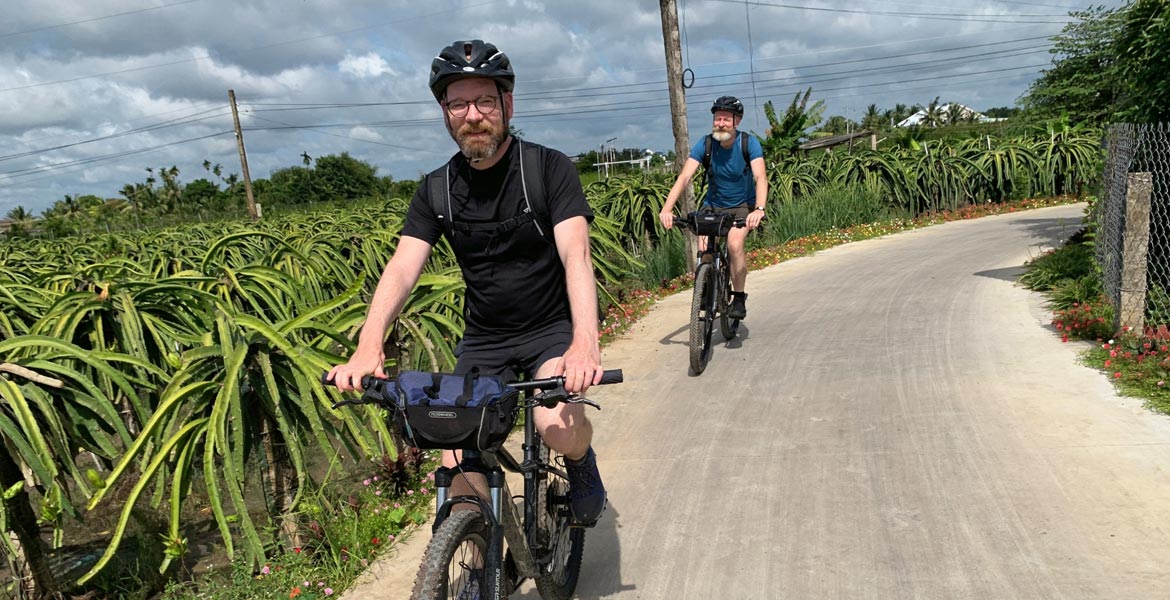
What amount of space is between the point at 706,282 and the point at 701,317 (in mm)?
250

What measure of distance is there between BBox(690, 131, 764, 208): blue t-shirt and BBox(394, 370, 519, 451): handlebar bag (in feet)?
14.2

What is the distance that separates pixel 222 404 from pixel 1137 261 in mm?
5224

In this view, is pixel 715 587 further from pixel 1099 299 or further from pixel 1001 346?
pixel 1099 299

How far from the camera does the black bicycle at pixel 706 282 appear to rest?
5.42 m

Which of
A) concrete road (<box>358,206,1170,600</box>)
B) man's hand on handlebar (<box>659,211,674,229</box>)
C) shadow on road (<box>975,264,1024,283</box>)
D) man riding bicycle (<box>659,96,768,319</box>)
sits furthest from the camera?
shadow on road (<box>975,264,1024,283</box>)

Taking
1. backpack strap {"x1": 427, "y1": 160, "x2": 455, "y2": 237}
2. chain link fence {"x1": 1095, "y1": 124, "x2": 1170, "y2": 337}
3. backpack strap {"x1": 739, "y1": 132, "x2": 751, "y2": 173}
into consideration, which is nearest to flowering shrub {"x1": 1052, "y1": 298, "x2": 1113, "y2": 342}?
chain link fence {"x1": 1095, "y1": 124, "x2": 1170, "y2": 337}

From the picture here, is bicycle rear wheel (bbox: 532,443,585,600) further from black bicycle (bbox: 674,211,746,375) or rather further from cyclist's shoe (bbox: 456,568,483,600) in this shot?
black bicycle (bbox: 674,211,746,375)

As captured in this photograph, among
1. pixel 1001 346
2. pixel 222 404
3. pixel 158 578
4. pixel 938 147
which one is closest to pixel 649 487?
pixel 222 404

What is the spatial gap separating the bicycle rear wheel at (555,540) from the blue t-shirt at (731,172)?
366 centimetres

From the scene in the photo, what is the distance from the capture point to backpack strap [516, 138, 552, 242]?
256 centimetres

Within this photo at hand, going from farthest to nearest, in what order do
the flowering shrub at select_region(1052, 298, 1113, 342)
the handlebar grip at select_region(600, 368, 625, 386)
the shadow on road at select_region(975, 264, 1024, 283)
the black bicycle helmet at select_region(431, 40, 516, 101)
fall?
1. the shadow on road at select_region(975, 264, 1024, 283)
2. the flowering shrub at select_region(1052, 298, 1113, 342)
3. the black bicycle helmet at select_region(431, 40, 516, 101)
4. the handlebar grip at select_region(600, 368, 625, 386)

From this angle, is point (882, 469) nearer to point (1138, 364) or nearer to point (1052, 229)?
point (1138, 364)

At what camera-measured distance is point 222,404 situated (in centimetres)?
293

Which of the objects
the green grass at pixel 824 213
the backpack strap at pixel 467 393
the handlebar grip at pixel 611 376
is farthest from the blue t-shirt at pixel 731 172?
the green grass at pixel 824 213
